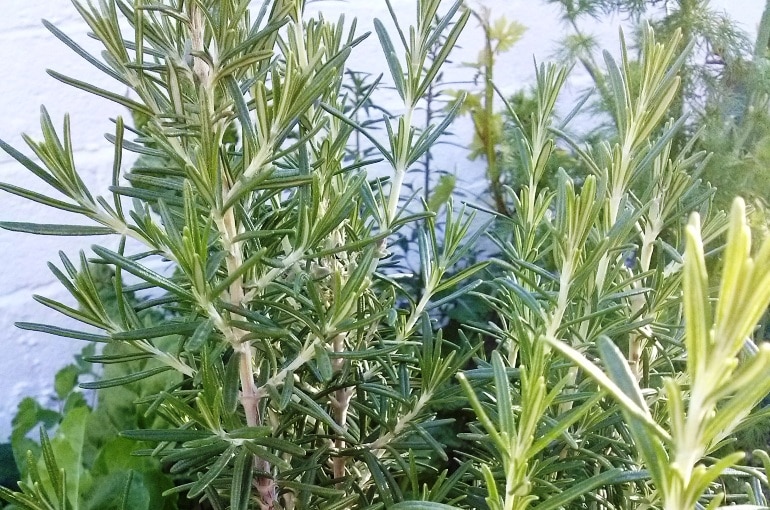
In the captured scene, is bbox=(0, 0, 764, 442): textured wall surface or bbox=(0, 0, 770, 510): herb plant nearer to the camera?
bbox=(0, 0, 770, 510): herb plant

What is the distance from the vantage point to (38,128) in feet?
2.72

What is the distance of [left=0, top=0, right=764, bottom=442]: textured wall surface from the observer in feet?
2.58

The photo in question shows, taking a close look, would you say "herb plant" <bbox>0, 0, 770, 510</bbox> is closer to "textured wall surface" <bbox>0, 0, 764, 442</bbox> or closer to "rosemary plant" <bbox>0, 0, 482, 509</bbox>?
"rosemary plant" <bbox>0, 0, 482, 509</bbox>

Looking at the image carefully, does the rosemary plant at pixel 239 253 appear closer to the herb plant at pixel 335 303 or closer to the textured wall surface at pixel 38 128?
the herb plant at pixel 335 303

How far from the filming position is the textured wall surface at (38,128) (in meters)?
0.79

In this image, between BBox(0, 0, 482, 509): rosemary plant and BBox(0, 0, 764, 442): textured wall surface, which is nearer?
BBox(0, 0, 482, 509): rosemary plant

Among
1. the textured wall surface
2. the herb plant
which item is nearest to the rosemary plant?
the herb plant

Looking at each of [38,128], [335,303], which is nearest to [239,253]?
[335,303]

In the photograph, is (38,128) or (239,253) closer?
(239,253)

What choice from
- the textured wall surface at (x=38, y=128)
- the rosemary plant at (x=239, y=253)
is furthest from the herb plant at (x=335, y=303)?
the textured wall surface at (x=38, y=128)

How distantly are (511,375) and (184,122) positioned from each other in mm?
231

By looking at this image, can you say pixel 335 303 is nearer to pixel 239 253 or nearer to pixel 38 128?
pixel 239 253

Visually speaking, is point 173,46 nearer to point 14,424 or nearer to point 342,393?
point 342,393

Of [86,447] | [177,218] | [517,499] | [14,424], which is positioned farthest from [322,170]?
[14,424]
